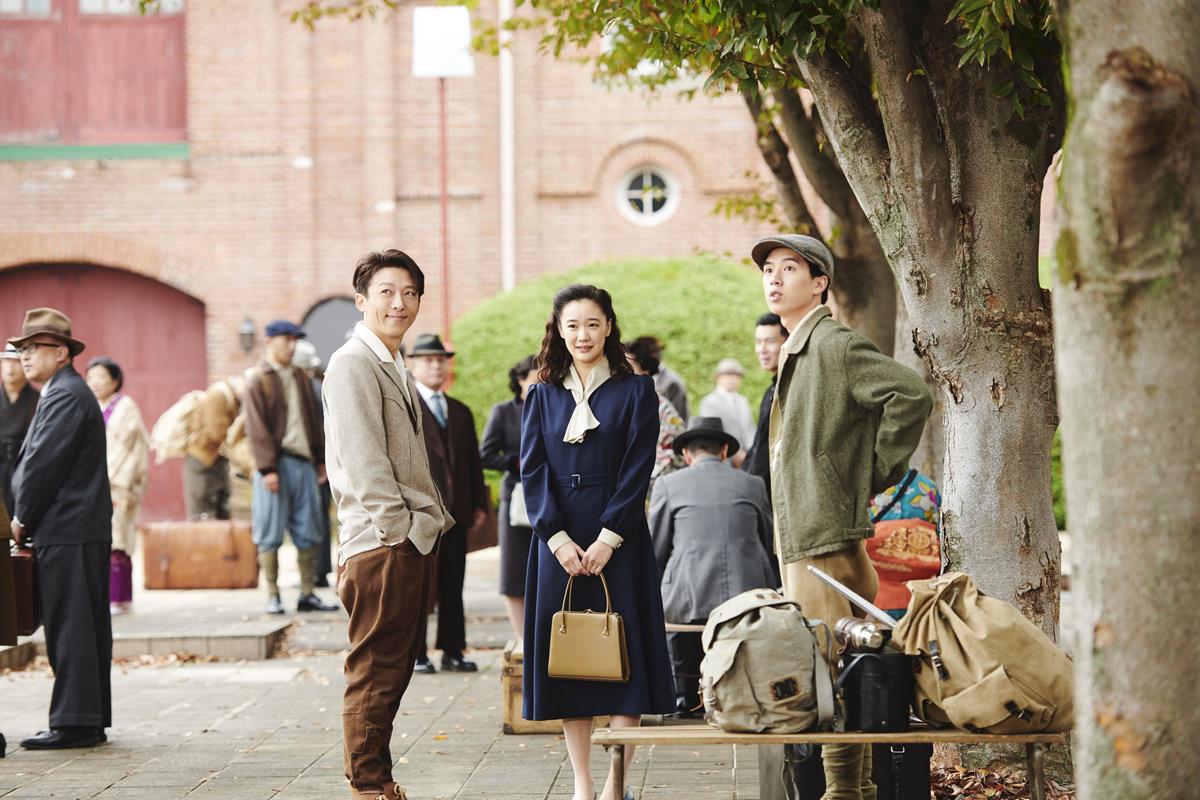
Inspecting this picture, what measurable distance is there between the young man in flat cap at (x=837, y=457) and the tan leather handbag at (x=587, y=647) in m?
0.67

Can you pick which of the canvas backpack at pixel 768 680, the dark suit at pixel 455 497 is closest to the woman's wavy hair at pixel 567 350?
the canvas backpack at pixel 768 680

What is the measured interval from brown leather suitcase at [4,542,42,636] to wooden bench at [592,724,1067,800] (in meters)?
3.83

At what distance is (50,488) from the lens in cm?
760

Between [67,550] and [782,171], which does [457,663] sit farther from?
[782,171]

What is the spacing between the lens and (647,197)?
2367 centimetres

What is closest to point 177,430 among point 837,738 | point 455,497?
point 455,497

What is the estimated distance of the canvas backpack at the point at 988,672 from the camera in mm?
4457

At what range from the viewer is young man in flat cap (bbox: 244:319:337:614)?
1252 centimetres

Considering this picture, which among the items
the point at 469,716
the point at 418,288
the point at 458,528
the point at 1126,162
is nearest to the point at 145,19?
the point at 458,528

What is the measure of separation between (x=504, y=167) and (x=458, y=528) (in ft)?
46.3

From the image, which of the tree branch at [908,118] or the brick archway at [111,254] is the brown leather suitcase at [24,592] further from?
the brick archway at [111,254]

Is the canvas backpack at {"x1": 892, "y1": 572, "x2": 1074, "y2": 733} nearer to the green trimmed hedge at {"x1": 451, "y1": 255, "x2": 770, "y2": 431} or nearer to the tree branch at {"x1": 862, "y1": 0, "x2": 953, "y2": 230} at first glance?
the tree branch at {"x1": 862, "y1": 0, "x2": 953, "y2": 230}

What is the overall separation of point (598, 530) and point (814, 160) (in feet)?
17.8

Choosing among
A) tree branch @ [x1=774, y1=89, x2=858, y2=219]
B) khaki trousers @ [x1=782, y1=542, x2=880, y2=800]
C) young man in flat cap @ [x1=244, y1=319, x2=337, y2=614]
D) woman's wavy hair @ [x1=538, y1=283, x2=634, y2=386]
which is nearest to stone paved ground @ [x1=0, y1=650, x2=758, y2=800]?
khaki trousers @ [x1=782, y1=542, x2=880, y2=800]
